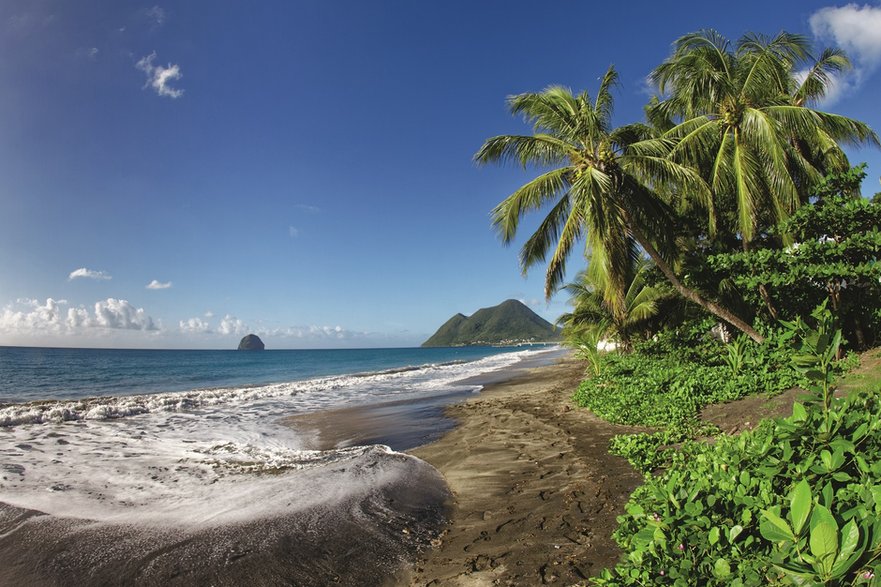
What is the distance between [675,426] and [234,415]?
12.1m

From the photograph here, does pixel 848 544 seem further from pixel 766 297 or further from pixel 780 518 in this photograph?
pixel 766 297

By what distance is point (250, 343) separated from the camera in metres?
172

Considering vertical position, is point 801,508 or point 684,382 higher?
point 801,508

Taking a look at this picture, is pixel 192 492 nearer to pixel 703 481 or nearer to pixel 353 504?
pixel 353 504

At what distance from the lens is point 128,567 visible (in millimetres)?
3908

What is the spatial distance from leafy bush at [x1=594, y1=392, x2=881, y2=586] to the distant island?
612 ft

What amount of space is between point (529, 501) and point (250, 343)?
18447 cm

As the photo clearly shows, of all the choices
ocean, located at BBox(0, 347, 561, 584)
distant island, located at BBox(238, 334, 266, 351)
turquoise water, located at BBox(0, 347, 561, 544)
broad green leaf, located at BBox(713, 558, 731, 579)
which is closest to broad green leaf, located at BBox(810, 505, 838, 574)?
broad green leaf, located at BBox(713, 558, 731, 579)

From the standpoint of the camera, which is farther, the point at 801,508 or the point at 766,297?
the point at 766,297

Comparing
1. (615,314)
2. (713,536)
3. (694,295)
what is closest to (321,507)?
(713,536)

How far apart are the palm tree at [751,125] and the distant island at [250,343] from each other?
180443mm

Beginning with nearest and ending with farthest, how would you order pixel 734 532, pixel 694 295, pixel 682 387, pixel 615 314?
pixel 734 532 < pixel 682 387 < pixel 694 295 < pixel 615 314

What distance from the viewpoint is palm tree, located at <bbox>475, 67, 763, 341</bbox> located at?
10.1 meters

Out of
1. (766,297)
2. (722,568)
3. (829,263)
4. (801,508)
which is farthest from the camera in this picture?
(766,297)
